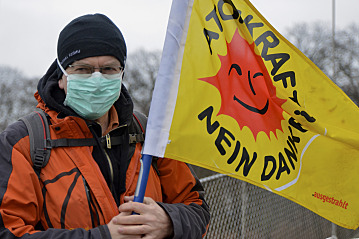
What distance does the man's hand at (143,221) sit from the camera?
1.87 meters

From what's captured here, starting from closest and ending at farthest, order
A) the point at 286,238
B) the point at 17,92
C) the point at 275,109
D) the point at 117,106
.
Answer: the point at 117,106 → the point at 275,109 → the point at 286,238 → the point at 17,92

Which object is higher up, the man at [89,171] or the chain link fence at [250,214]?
the man at [89,171]

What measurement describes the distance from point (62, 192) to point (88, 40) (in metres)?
0.74

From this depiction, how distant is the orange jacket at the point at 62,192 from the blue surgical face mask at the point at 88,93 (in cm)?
11

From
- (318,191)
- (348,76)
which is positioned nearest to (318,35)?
(348,76)

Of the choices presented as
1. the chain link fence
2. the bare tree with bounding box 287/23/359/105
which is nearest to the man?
the chain link fence

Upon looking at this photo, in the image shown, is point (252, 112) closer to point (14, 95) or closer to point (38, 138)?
point (38, 138)

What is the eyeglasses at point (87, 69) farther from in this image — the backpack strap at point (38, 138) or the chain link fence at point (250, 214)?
the chain link fence at point (250, 214)

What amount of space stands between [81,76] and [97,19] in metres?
0.31

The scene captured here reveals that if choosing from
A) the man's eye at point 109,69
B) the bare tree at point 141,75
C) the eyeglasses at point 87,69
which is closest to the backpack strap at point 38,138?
the eyeglasses at point 87,69

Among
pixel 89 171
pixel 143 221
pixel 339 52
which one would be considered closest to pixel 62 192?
pixel 89 171

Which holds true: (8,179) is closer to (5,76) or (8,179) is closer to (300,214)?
(300,214)

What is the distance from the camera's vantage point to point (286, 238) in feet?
17.6

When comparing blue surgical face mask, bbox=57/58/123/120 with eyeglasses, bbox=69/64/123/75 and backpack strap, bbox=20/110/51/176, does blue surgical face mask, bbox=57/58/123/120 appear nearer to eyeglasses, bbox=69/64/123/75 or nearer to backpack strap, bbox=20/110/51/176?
eyeglasses, bbox=69/64/123/75
